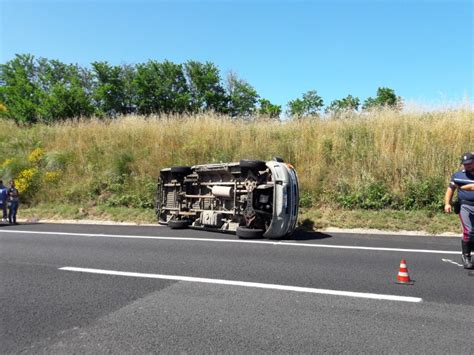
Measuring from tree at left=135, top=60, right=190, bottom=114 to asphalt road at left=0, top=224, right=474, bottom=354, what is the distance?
36.3m

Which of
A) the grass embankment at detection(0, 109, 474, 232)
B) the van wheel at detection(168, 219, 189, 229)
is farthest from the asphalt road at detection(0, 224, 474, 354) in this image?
the grass embankment at detection(0, 109, 474, 232)

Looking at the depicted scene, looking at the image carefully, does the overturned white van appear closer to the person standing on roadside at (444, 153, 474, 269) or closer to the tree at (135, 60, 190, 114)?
the person standing on roadside at (444, 153, 474, 269)

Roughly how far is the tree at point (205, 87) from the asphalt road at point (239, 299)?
35.9m

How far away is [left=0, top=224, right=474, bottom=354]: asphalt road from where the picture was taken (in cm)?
359

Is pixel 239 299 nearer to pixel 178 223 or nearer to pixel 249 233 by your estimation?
pixel 249 233

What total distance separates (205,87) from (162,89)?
187 inches

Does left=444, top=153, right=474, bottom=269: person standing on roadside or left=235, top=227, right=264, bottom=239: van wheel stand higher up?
left=444, top=153, right=474, bottom=269: person standing on roadside

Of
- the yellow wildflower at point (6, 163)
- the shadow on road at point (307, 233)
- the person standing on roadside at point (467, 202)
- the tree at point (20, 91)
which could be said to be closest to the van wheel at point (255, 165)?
the shadow on road at point (307, 233)

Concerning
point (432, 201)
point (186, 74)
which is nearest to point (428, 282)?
point (432, 201)

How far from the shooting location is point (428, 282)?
5.19 metres

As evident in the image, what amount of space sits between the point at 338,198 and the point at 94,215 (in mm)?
8289

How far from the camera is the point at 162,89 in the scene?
43.7m

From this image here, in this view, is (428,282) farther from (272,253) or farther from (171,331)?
(171,331)

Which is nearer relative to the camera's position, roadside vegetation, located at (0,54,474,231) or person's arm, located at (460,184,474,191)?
person's arm, located at (460,184,474,191)
